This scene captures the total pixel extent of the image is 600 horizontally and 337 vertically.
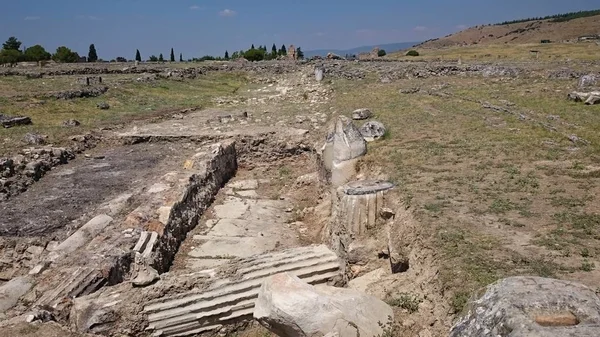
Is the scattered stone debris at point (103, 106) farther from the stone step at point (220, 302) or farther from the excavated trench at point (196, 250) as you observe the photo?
the stone step at point (220, 302)

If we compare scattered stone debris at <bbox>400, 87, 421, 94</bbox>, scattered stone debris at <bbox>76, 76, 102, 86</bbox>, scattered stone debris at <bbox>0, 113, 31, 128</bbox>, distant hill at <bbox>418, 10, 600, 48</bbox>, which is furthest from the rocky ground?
distant hill at <bbox>418, 10, 600, 48</bbox>

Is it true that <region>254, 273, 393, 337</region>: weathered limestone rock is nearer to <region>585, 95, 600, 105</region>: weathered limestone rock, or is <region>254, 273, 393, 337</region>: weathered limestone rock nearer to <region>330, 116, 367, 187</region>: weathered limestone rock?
<region>330, 116, 367, 187</region>: weathered limestone rock

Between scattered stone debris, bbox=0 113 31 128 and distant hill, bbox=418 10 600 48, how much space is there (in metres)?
60.0

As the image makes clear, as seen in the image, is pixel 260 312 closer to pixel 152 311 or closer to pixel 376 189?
pixel 152 311

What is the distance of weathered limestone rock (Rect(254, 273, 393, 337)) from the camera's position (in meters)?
4.05

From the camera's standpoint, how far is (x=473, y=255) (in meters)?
4.52

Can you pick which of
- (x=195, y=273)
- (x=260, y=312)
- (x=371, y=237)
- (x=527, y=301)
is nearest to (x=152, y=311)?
(x=195, y=273)

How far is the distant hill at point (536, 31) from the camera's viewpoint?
240 ft

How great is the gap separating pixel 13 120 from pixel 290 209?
327 inches

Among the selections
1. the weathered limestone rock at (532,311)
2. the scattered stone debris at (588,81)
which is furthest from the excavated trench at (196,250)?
the scattered stone debris at (588,81)

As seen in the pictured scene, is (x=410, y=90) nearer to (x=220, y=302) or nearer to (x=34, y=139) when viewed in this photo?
(x=34, y=139)

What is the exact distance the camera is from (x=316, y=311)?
411 centimetres

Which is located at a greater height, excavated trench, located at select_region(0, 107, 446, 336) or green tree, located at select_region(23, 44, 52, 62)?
green tree, located at select_region(23, 44, 52, 62)

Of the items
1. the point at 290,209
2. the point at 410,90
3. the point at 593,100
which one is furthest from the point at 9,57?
the point at 593,100
